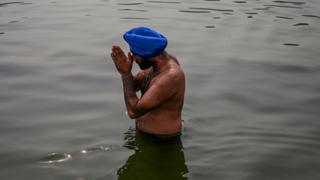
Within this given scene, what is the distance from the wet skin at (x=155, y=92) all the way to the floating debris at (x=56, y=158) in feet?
2.85

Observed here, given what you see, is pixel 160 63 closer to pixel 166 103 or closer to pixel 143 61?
pixel 143 61

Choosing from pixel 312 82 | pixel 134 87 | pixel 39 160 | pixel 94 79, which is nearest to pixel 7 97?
pixel 94 79

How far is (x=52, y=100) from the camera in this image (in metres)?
7.24

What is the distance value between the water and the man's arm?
675 millimetres

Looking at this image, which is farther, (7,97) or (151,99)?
(7,97)

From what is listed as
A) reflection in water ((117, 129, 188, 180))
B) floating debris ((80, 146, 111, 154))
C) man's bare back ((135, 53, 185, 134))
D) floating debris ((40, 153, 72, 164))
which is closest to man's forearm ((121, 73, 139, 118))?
man's bare back ((135, 53, 185, 134))

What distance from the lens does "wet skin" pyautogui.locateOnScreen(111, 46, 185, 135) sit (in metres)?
5.08

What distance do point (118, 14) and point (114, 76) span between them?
4.84 meters

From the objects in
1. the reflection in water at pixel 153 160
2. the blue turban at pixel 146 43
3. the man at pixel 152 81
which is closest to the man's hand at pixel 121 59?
the man at pixel 152 81

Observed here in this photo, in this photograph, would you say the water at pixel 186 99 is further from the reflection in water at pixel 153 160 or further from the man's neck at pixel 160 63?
the man's neck at pixel 160 63

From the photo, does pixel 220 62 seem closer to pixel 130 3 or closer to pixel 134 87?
pixel 134 87

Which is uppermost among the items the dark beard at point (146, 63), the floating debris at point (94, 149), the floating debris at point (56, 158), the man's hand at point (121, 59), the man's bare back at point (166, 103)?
the man's hand at point (121, 59)

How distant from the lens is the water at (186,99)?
5.45m

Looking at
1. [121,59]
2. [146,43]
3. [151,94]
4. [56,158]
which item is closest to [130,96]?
[151,94]
